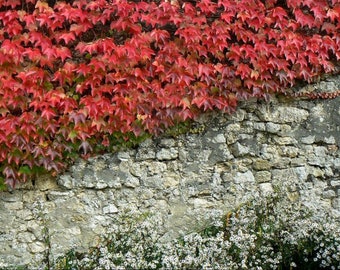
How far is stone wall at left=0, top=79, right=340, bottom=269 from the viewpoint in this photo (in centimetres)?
403

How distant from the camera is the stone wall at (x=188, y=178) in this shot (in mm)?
4027

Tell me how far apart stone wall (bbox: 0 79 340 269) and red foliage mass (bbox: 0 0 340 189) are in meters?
0.22

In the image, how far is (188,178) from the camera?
4.22m

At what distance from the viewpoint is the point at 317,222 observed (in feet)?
13.0

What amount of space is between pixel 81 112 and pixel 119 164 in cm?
58

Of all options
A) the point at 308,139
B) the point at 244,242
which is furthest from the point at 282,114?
the point at 244,242

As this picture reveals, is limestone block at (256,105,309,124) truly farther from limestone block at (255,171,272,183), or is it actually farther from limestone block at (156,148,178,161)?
limestone block at (156,148,178,161)

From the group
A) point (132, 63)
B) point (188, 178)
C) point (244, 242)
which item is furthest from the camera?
point (188, 178)

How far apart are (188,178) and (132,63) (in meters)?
1.12

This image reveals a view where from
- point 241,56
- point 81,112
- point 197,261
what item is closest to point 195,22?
point 241,56

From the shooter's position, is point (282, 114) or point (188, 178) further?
point (282, 114)

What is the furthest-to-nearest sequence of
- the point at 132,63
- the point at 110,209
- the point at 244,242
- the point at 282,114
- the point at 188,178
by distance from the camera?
the point at 282,114, the point at 188,178, the point at 110,209, the point at 132,63, the point at 244,242

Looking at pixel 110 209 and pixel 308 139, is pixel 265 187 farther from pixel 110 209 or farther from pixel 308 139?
pixel 110 209

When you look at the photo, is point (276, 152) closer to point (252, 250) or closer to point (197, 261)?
point (252, 250)
